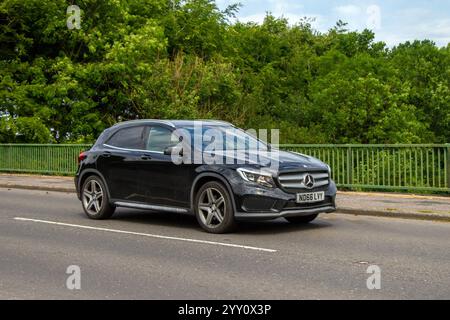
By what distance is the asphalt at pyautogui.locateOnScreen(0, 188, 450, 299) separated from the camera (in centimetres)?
615

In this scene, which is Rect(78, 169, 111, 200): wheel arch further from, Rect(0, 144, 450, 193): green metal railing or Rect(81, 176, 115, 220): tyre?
Rect(0, 144, 450, 193): green metal railing

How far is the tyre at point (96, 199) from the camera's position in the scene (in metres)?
11.3

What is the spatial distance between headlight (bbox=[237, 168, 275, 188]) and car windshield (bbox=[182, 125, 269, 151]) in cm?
86

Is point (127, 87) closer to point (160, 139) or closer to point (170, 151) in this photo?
point (160, 139)

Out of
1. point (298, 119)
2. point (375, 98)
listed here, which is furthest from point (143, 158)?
point (298, 119)

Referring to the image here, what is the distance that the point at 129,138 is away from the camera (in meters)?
11.2

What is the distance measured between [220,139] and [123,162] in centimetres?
173

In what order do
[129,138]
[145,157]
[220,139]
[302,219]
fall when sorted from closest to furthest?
[220,139]
[145,157]
[302,219]
[129,138]

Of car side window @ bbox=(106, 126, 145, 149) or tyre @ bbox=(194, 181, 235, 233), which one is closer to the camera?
tyre @ bbox=(194, 181, 235, 233)

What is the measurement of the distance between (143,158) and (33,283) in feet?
14.2

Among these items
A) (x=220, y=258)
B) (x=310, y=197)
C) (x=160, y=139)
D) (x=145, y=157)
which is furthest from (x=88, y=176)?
(x=220, y=258)

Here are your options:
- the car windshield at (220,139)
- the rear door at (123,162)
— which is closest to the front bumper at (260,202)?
the car windshield at (220,139)

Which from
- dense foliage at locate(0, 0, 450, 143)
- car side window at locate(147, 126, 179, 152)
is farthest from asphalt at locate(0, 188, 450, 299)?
dense foliage at locate(0, 0, 450, 143)

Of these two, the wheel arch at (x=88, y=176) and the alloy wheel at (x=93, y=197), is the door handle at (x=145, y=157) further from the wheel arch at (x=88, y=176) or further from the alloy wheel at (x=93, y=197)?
the alloy wheel at (x=93, y=197)
